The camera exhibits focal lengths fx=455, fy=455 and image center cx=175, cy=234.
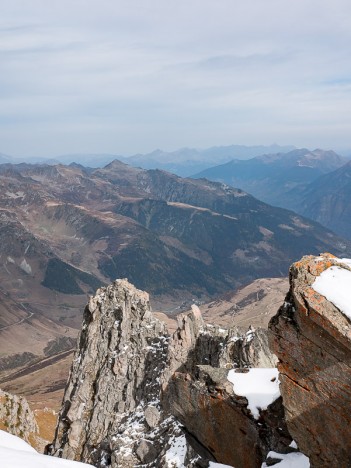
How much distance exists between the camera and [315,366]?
22.5 m

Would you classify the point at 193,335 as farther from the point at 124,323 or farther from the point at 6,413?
the point at 6,413

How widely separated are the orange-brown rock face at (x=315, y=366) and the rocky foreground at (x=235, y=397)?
0.05 m

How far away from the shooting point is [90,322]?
213 feet

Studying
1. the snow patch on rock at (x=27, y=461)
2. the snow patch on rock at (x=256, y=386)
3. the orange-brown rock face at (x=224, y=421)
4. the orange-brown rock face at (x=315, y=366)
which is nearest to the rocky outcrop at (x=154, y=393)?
the orange-brown rock face at (x=224, y=421)

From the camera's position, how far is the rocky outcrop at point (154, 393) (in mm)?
29047

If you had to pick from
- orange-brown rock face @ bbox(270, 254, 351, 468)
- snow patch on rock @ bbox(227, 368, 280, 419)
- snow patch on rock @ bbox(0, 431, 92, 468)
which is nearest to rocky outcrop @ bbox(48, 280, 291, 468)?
snow patch on rock @ bbox(227, 368, 280, 419)

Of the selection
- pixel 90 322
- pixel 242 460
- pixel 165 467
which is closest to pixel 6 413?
pixel 90 322

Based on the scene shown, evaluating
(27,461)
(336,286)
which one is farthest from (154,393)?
(336,286)

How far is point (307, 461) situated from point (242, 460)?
4.64 m

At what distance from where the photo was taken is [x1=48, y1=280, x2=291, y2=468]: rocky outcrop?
2905cm

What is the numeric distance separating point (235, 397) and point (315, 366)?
7.96 meters

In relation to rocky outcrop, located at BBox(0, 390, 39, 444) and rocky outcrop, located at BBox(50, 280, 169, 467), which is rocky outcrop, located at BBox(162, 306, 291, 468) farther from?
rocky outcrop, located at BBox(0, 390, 39, 444)

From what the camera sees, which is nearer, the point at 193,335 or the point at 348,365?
the point at 348,365

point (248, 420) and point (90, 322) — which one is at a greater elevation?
point (248, 420)
